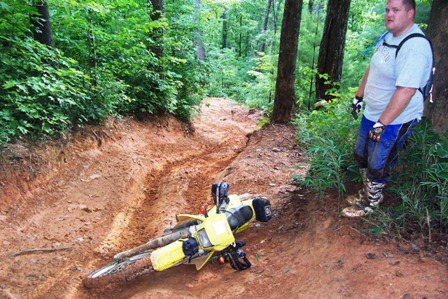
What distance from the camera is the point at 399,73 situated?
9.80 feet

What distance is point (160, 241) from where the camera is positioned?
12.9 feet

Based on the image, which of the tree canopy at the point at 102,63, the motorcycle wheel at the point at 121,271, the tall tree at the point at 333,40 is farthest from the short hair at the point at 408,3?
the tall tree at the point at 333,40

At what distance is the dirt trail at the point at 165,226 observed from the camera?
2932 mm

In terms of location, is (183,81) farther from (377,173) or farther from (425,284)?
(425,284)

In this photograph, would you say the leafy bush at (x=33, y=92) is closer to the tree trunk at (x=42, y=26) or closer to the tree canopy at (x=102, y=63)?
the tree canopy at (x=102, y=63)

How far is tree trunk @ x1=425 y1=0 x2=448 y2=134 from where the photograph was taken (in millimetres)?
3617

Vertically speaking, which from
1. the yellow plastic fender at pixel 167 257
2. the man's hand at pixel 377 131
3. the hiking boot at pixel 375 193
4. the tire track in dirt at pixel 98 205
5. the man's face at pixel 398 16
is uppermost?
the man's face at pixel 398 16

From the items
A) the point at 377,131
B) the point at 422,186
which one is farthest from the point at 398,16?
the point at 422,186

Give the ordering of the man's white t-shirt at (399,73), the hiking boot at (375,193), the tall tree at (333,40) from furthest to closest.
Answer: the tall tree at (333,40) → the hiking boot at (375,193) → the man's white t-shirt at (399,73)

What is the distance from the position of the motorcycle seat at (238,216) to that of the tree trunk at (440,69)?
7.33 ft

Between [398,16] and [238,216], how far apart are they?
248 centimetres

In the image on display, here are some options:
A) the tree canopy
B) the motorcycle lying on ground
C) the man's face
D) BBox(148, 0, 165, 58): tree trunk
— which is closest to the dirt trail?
the motorcycle lying on ground

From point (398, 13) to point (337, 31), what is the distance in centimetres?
572

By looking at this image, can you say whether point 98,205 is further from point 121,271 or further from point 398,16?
point 398,16
